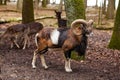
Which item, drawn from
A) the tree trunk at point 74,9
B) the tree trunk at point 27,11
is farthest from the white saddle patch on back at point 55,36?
the tree trunk at point 27,11

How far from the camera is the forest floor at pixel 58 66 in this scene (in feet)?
31.8

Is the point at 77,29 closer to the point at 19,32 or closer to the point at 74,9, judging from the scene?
Answer: the point at 74,9

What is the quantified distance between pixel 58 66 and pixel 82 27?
1795 mm

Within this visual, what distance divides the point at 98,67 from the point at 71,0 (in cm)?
257

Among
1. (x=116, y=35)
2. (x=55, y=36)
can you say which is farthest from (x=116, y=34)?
(x=55, y=36)

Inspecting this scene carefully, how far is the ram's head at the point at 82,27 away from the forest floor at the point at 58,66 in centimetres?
98

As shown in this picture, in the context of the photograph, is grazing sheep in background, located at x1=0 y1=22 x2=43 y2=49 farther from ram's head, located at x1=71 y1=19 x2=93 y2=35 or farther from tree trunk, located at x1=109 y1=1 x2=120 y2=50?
ram's head, located at x1=71 y1=19 x2=93 y2=35

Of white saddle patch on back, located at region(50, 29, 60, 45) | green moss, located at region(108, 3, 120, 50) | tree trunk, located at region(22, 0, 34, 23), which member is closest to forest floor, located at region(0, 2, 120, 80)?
green moss, located at region(108, 3, 120, 50)

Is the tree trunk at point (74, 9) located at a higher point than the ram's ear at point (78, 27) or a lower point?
higher

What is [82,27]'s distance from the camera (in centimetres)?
989

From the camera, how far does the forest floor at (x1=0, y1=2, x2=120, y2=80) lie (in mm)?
9691

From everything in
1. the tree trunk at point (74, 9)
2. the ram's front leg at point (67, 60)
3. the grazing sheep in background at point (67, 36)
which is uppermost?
the tree trunk at point (74, 9)

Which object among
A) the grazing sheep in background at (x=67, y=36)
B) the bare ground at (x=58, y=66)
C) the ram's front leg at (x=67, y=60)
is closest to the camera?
the bare ground at (x=58, y=66)

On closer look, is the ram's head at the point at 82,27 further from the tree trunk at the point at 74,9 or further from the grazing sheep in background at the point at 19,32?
the grazing sheep in background at the point at 19,32
